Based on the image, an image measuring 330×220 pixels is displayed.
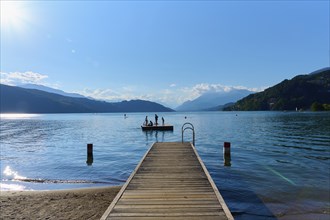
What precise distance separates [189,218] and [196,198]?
157 centimetres

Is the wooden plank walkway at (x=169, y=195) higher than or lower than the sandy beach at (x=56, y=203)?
higher

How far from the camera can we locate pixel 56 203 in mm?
12398

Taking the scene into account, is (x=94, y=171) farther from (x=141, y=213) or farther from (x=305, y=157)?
(x=305, y=157)

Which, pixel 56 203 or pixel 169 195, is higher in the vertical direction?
pixel 169 195

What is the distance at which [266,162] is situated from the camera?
2325 centimetres

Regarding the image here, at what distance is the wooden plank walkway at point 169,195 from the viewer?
744cm

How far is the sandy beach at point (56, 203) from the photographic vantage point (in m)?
10.9

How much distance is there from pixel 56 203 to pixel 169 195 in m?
6.02

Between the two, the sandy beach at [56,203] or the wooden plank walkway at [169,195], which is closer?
the wooden plank walkway at [169,195]

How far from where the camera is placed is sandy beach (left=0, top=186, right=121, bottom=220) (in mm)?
10950

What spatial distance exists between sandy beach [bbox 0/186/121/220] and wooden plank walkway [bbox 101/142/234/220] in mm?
2068

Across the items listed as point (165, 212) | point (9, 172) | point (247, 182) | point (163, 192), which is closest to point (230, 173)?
point (247, 182)

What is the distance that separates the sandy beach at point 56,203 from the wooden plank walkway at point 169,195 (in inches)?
81.4

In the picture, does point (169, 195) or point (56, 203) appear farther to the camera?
point (56, 203)
